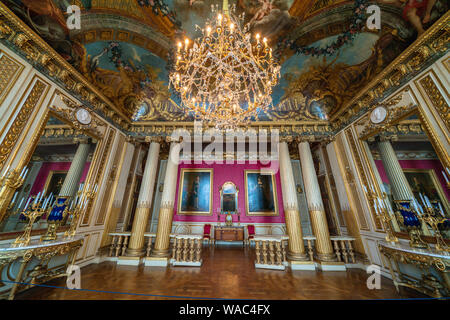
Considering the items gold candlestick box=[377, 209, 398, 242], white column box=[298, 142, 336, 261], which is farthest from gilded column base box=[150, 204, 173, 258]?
gold candlestick box=[377, 209, 398, 242]

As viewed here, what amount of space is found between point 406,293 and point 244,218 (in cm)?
553

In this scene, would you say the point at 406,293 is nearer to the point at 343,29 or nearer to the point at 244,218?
the point at 244,218

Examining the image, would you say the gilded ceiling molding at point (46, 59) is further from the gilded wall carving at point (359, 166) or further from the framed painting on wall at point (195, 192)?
the gilded wall carving at point (359, 166)

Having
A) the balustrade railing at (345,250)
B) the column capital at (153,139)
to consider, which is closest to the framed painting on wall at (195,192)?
the column capital at (153,139)

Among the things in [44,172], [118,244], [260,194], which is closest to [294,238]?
[260,194]

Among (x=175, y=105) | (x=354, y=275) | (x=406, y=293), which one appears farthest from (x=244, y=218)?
(x=175, y=105)

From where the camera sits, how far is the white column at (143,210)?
16.0 ft

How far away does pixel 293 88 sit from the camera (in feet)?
18.8

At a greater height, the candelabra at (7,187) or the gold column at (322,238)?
the candelabra at (7,187)

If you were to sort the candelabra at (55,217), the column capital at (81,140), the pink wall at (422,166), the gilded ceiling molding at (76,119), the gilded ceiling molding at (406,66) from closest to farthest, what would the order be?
1. the gilded ceiling molding at (406,66)
2. the candelabra at (55,217)
3. the pink wall at (422,166)
4. the gilded ceiling molding at (76,119)
5. the column capital at (81,140)

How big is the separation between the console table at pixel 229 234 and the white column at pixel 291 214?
90.3 inches

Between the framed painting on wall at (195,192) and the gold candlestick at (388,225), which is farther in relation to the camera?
the framed painting on wall at (195,192)

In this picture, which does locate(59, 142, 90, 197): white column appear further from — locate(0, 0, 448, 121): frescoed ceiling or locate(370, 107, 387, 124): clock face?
locate(370, 107, 387, 124): clock face

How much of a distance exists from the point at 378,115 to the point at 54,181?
902 centimetres
